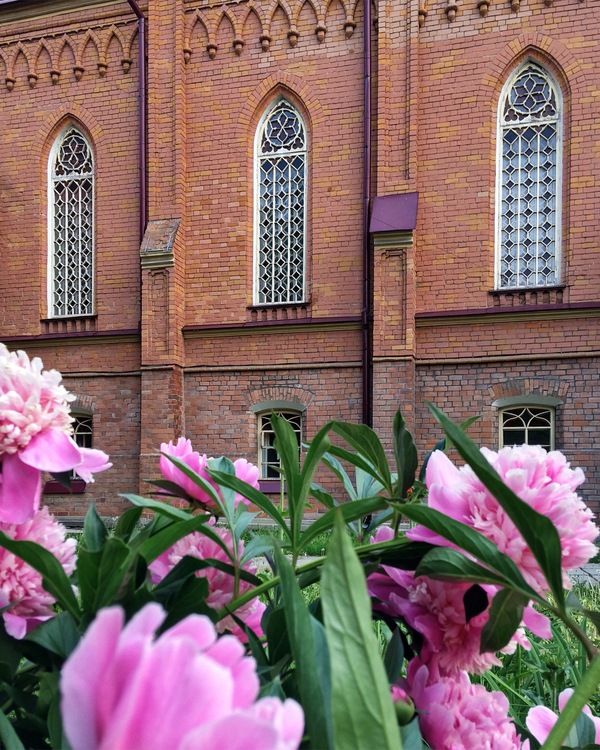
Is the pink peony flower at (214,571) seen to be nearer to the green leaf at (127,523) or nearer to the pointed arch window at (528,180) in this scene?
the green leaf at (127,523)

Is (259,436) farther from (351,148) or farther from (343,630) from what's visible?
(343,630)

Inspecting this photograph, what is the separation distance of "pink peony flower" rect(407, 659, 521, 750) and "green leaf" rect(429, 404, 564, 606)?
0.64 feet

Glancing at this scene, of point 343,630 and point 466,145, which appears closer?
point 343,630

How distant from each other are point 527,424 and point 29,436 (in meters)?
9.14

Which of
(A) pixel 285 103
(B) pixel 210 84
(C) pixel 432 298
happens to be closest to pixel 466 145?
(C) pixel 432 298

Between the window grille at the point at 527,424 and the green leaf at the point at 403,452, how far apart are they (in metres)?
8.74

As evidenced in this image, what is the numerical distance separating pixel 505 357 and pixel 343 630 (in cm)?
902

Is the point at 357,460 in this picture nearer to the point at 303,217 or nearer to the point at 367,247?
the point at 367,247

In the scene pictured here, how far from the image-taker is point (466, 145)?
909 centimetres

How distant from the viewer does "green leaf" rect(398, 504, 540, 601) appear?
42cm

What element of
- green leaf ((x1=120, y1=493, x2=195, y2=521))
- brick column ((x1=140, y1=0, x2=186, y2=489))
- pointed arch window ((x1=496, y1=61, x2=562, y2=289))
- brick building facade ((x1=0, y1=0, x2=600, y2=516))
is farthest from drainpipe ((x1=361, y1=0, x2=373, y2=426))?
green leaf ((x1=120, y1=493, x2=195, y2=521))

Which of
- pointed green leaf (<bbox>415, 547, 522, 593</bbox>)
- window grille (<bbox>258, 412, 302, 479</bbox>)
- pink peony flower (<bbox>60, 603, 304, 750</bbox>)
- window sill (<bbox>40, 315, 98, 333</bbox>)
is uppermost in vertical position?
window sill (<bbox>40, 315, 98, 333</bbox>)

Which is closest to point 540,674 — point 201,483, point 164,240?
point 201,483

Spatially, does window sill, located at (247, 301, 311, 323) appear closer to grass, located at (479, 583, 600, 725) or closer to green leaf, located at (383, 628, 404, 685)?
grass, located at (479, 583, 600, 725)
